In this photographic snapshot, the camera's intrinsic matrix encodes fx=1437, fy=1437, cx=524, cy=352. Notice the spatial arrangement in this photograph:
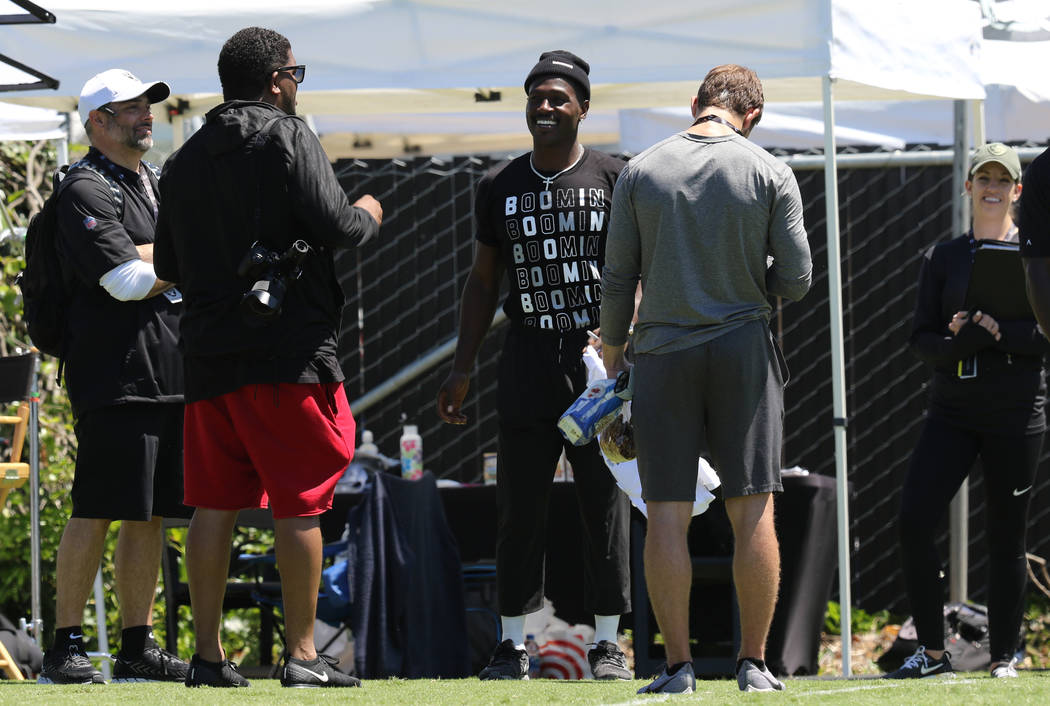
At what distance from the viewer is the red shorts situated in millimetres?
3758

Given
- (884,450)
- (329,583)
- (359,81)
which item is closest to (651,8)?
(359,81)

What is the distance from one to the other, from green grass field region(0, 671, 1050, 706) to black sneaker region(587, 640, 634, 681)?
0.35 m

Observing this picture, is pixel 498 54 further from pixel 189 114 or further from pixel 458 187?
pixel 458 187

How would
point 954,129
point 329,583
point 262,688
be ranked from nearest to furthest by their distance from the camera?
point 262,688, point 329,583, point 954,129

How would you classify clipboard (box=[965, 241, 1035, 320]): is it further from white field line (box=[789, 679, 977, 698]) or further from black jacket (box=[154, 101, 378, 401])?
black jacket (box=[154, 101, 378, 401])

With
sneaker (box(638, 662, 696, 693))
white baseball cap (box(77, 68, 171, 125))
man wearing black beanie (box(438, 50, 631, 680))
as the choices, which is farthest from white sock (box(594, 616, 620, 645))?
white baseball cap (box(77, 68, 171, 125))

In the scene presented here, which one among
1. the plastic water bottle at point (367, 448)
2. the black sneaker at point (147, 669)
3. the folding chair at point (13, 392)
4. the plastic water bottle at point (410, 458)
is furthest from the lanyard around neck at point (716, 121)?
the plastic water bottle at point (367, 448)

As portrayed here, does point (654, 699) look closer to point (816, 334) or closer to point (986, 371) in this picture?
→ point (986, 371)

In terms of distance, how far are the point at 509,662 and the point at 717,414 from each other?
4.73 ft

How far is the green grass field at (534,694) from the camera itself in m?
3.48

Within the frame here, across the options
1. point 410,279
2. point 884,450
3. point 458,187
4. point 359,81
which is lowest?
point 884,450

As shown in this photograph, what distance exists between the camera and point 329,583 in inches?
219

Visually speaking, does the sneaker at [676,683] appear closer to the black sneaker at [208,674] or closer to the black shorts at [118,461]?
the black sneaker at [208,674]

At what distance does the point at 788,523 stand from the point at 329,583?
1804 mm
